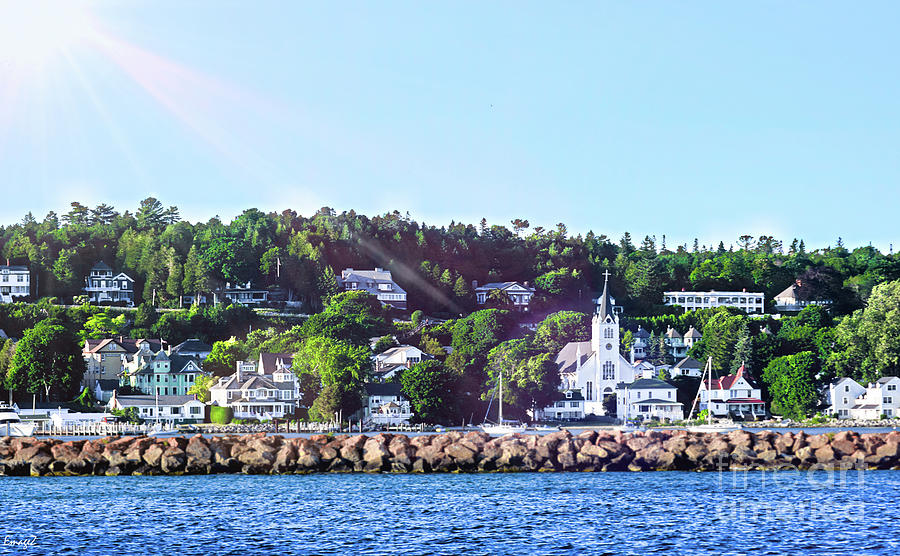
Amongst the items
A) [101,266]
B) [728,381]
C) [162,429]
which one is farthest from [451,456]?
[101,266]

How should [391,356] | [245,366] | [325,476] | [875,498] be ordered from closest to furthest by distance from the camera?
[875,498] → [325,476] → [245,366] → [391,356]

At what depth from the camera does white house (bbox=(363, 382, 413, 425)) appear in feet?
290

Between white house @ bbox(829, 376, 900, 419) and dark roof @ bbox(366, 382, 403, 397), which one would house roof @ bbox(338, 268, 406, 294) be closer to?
dark roof @ bbox(366, 382, 403, 397)

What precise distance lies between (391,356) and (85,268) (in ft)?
159

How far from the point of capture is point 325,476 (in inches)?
1742

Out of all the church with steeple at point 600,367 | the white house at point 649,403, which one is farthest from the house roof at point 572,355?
the white house at point 649,403

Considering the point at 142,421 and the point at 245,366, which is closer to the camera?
the point at 142,421

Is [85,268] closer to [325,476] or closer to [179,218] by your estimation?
[179,218]

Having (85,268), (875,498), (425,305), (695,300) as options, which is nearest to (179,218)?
(85,268)

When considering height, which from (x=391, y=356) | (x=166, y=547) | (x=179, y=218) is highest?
(x=179, y=218)

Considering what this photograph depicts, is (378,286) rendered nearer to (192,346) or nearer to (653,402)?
(192,346)

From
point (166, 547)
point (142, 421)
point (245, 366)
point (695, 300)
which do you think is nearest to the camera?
point (166, 547)

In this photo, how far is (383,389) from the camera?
3688 inches
